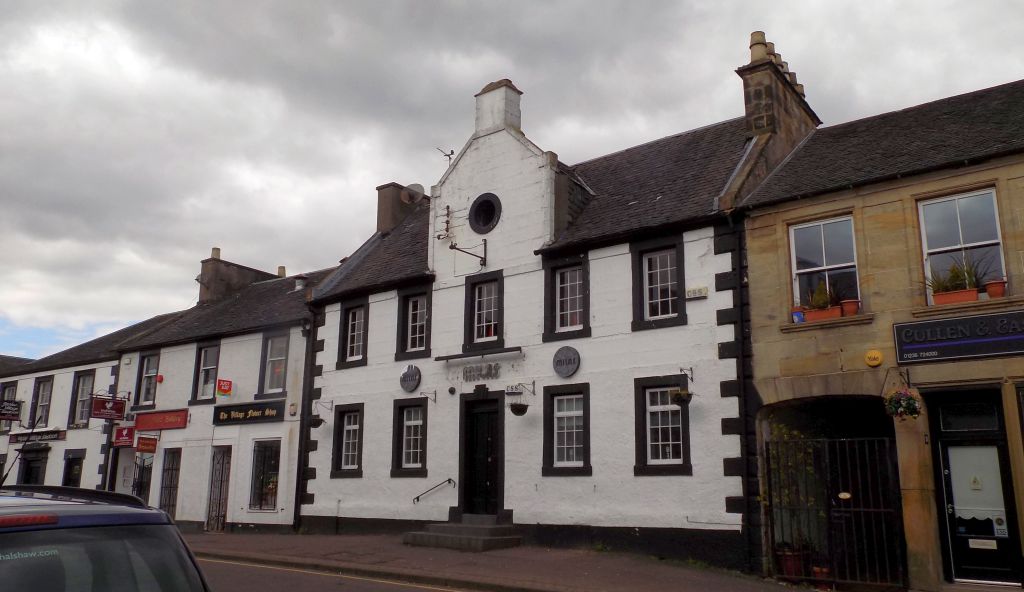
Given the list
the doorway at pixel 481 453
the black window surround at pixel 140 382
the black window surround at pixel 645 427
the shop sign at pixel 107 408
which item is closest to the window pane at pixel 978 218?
the black window surround at pixel 645 427

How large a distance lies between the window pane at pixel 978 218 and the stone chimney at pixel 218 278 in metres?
24.0

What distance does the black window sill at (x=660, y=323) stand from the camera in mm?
15986

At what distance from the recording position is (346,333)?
22.4 meters

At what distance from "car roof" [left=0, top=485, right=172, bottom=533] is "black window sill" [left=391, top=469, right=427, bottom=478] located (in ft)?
49.2

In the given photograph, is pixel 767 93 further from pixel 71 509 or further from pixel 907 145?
pixel 71 509

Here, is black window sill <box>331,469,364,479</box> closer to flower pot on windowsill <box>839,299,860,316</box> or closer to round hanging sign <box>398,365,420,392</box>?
round hanging sign <box>398,365,420,392</box>

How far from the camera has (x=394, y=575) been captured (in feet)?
45.8

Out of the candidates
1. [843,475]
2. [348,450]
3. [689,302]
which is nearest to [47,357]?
[348,450]

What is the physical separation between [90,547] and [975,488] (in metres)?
12.9

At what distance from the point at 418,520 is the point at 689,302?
8.02 metres

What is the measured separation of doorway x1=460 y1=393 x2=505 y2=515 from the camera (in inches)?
720

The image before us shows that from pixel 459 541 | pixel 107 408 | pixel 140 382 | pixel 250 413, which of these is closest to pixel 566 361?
pixel 459 541

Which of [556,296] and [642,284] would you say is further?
[556,296]

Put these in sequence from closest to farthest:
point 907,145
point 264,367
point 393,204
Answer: point 907,145 → point 264,367 → point 393,204
